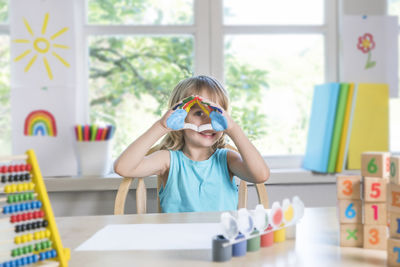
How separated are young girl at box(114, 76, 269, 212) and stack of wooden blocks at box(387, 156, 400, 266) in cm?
59

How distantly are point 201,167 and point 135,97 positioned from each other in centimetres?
74

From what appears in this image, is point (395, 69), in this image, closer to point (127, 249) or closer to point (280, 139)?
point (280, 139)

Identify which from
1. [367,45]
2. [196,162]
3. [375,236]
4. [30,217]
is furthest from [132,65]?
[375,236]

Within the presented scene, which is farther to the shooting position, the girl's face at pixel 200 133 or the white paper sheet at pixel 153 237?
the girl's face at pixel 200 133

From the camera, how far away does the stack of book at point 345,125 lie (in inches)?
73.5

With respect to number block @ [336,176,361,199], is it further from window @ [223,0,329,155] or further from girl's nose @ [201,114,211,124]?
window @ [223,0,329,155]

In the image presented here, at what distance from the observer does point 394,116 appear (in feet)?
7.17

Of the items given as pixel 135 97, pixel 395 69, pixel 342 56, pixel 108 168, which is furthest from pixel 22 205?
pixel 395 69

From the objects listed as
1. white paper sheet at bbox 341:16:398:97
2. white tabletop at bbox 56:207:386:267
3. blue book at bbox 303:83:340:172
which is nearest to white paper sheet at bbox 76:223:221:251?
white tabletop at bbox 56:207:386:267

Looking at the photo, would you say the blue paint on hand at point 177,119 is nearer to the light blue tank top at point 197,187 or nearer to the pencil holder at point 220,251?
the light blue tank top at point 197,187

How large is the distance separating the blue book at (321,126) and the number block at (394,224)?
1.14 m

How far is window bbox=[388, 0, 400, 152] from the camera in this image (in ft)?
7.10

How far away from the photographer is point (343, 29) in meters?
2.04

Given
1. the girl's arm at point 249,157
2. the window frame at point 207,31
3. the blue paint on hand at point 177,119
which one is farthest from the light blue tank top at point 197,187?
the window frame at point 207,31
